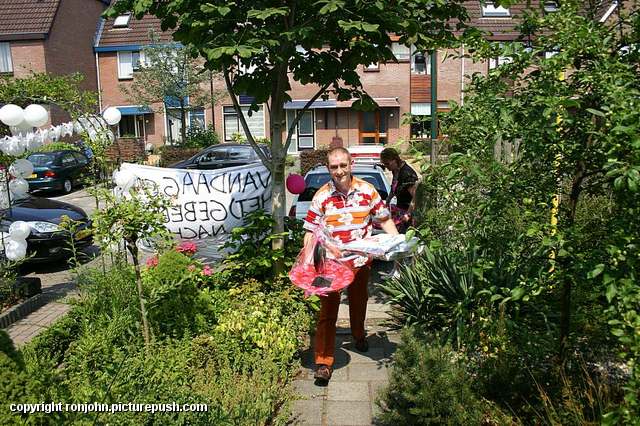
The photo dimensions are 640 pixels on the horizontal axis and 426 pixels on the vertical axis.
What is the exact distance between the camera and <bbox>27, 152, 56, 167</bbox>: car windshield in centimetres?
1859

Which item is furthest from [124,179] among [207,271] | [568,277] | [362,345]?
[568,277]

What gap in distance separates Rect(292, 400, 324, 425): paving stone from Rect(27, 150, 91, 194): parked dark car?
623 inches

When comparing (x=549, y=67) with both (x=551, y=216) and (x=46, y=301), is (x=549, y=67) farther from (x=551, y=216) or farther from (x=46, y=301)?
(x=46, y=301)

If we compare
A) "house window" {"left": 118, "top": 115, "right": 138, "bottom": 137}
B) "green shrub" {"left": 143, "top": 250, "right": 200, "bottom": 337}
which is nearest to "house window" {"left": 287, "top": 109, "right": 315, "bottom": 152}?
"house window" {"left": 118, "top": 115, "right": 138, "bottom": 137}

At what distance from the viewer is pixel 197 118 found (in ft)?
98.0

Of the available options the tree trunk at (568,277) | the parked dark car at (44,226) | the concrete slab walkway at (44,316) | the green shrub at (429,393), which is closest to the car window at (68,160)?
the parked dark car at (44,226)

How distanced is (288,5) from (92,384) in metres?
3.66

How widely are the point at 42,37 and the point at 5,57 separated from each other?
8.72ft

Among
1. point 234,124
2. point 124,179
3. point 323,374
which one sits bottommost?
point 323,374

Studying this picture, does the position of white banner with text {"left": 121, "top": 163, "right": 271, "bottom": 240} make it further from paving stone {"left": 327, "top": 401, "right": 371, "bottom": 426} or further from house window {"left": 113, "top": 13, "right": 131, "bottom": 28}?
house window {"left": 113, "top": 13, "right": 131, "bottom": 28}

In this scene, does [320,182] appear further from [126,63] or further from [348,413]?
[126,63]

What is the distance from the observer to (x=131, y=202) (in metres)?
4.62

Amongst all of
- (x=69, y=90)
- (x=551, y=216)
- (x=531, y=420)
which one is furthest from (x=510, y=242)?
(x=69, y=90)

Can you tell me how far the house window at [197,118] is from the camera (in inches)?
1096
